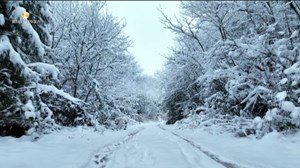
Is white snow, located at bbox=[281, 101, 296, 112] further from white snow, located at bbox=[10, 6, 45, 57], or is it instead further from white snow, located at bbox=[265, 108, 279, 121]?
white snow, located at bbox=[10, 6, 45, 57]

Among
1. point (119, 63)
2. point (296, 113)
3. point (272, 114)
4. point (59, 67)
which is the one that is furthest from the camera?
point (119, 63)

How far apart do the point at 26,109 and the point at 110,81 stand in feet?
39.0

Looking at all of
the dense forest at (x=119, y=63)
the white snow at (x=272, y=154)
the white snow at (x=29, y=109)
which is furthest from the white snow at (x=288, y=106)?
the white snow at (x=29, y=109)

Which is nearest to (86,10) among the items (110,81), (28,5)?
(110,81)

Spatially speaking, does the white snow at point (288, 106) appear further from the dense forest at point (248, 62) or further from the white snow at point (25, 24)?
the white snow at point (25, 24)

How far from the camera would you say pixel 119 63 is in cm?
1828

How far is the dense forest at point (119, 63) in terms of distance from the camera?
8.43 metres

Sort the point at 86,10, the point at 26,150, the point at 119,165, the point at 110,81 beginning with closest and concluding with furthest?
the point at 119,165 → the point at 26,150 → the point at 86,10 → the point at 110,81

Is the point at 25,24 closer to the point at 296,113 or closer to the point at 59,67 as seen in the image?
the point at 296,113

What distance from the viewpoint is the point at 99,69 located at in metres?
17.9

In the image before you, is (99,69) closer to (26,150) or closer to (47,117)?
(47,117)

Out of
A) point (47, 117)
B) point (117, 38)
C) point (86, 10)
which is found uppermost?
point (86, 10)

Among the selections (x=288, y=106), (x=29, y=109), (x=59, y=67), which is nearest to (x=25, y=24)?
(x=29, y=109)

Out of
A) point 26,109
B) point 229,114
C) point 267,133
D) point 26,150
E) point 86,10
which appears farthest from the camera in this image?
point 86,10
